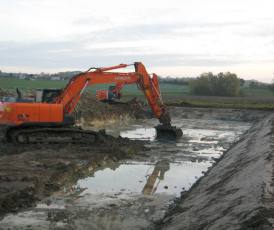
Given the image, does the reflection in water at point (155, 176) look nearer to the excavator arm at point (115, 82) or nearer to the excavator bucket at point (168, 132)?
the excavator arm at point (115, 82)

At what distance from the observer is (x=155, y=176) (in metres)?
14.9

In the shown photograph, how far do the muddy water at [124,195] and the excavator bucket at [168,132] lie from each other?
11.3 ft

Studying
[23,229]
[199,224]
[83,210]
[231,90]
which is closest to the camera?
[199,224]

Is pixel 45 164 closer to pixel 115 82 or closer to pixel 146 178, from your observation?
pixel 146 178

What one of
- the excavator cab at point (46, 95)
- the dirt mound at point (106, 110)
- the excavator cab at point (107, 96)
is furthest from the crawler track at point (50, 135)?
the excavator cab at point (107, 96)

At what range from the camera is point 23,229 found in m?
8.62

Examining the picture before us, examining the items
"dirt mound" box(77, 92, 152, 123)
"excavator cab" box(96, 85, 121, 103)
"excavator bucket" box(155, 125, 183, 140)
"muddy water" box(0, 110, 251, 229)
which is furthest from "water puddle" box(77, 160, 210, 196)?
"excavator cab" box(96, 85, 121, 103)

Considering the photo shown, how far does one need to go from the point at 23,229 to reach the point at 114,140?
13191mm

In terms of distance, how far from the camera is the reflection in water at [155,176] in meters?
12.7

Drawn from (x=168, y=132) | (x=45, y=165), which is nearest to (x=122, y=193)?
(x=45, y=165)

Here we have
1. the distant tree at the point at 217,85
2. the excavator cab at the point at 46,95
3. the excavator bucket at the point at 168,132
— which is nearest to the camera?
the excavator cab at the point at 46,95

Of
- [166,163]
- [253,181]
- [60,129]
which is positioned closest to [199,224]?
[253,181]

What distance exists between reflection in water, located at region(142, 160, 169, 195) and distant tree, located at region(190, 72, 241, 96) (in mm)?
74206

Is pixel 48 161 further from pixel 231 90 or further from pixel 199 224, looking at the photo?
pixel 231 90
